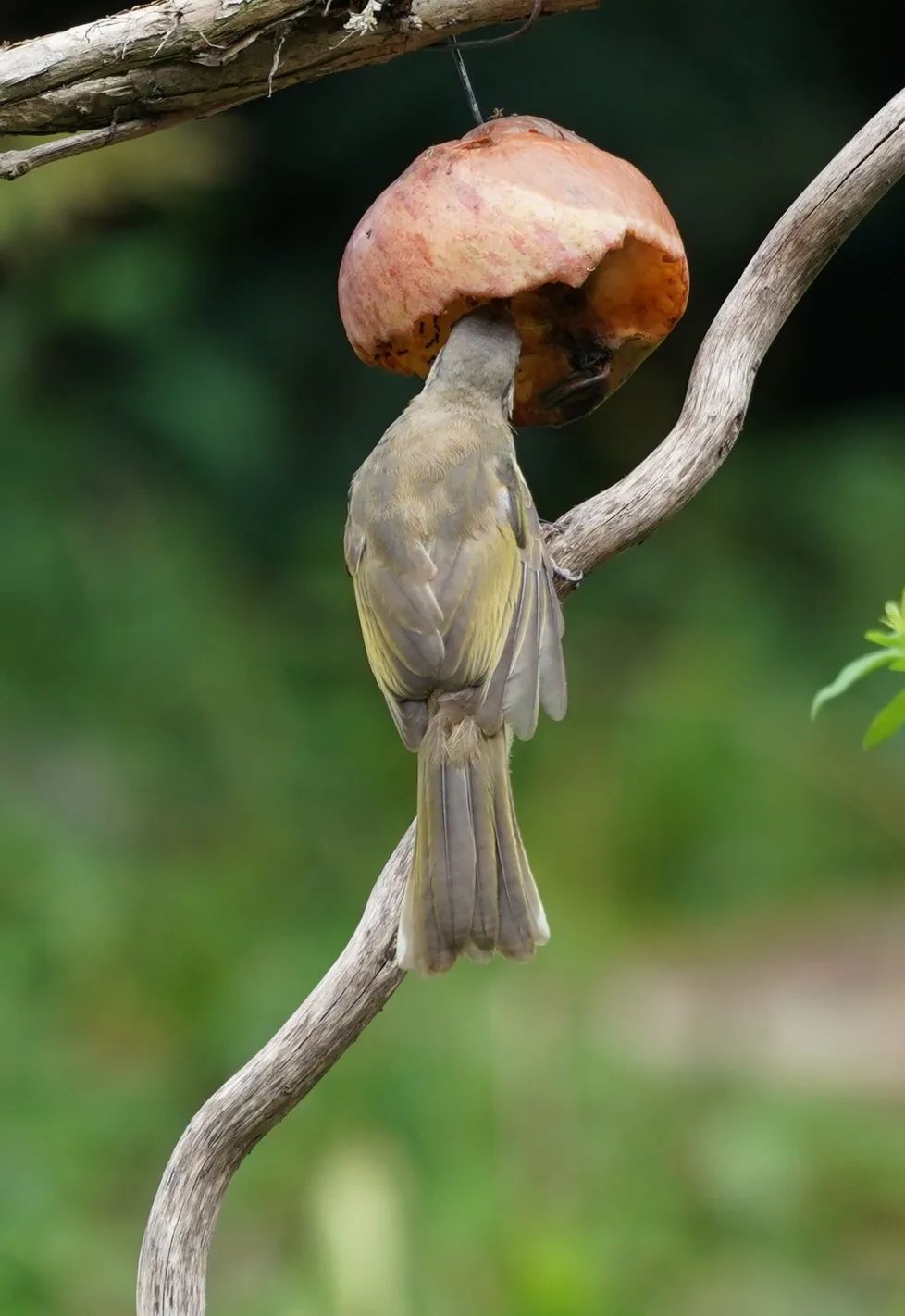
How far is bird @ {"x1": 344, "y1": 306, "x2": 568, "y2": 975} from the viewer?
2277mm

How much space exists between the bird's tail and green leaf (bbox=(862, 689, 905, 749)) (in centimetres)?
58

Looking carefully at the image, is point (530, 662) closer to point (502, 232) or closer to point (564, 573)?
point (564, 573)

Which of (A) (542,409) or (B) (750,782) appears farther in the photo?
(B) (750,782)

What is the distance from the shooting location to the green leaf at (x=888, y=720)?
171 centimetres

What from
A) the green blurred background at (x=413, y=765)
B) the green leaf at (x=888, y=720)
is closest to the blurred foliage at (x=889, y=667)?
the green leaf at (x=888, y=720)

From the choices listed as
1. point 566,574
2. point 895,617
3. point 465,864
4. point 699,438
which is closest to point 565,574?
point 566,574

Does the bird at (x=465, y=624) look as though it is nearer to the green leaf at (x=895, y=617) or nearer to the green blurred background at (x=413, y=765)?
the green leaf at (x=895, y=617)

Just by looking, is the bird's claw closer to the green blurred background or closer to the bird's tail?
the bird's tail

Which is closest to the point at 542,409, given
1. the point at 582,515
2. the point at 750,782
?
the point at 582,515

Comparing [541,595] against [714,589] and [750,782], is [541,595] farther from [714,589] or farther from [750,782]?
[714,589]

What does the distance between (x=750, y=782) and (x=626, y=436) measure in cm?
182

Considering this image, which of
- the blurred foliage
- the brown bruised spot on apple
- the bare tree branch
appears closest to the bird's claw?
the brown bruised spot on apple

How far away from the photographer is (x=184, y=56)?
2.12 metres

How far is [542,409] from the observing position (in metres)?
2.79
